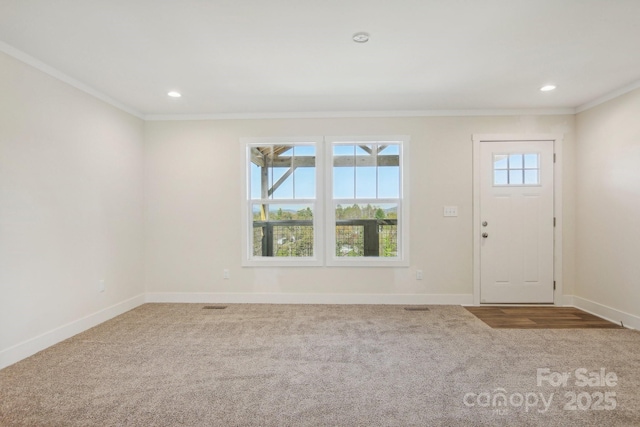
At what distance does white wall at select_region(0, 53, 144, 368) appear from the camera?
254 cm

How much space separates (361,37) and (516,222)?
3.15 metres

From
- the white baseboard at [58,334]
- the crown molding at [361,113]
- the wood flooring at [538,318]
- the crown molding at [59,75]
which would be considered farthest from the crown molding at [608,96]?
the white baseboard at [58,334]

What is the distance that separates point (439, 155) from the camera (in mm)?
4172

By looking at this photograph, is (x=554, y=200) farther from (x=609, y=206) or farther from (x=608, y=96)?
(x=608, y=96)

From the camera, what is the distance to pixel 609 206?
11.7ft

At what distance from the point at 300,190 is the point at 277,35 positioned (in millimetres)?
2206

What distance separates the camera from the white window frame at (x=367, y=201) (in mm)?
4180

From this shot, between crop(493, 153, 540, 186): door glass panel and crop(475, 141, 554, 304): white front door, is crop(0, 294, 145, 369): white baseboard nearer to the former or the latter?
crop(475, 141, 554, 304): white front door

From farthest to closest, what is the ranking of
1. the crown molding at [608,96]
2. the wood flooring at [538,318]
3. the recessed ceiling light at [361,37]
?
the wood flooring at [538,318]
the crown molding at [608,96]
the recessed ceiling light at [361,37]

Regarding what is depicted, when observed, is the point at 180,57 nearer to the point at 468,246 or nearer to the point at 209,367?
the point at 209,367

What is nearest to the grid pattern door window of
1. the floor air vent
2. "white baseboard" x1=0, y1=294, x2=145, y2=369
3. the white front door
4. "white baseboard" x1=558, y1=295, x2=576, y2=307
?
the floor air vent

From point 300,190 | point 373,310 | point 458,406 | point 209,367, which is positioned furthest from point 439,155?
point 209,367

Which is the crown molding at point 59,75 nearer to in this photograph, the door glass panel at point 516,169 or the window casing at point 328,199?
the window casing at point 328,199

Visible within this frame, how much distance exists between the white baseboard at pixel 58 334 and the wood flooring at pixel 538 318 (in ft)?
13.7
